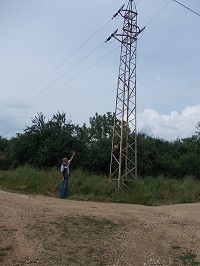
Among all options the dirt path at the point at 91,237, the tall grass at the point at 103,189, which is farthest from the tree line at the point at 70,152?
the dirt path at the point at 91,237

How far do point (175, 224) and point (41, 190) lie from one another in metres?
7.82

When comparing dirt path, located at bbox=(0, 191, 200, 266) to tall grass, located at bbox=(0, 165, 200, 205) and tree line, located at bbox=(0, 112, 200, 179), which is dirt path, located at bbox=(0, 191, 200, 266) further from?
tree line, located at bbox=(0, 112, 200, 179)

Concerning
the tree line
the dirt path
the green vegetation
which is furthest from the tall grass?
the tree line

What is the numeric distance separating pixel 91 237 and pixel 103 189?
8.08 metres

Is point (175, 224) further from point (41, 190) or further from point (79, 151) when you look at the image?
point (79, 151)

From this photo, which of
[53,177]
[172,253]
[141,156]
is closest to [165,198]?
[53,177]

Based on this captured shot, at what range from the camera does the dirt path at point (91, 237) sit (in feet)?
22.8

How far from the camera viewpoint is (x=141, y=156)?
3256 centimetres

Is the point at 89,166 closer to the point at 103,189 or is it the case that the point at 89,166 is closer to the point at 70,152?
the point at 70,152

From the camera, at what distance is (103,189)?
53.1ft

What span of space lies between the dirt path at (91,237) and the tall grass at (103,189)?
4466 mm

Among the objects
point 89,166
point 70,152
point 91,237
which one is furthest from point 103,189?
point 89,166

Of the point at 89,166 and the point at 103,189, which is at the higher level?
the point at 89,166

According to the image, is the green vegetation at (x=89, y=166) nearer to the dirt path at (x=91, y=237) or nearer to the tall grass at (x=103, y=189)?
the tall grass at (x=103, y=189)
